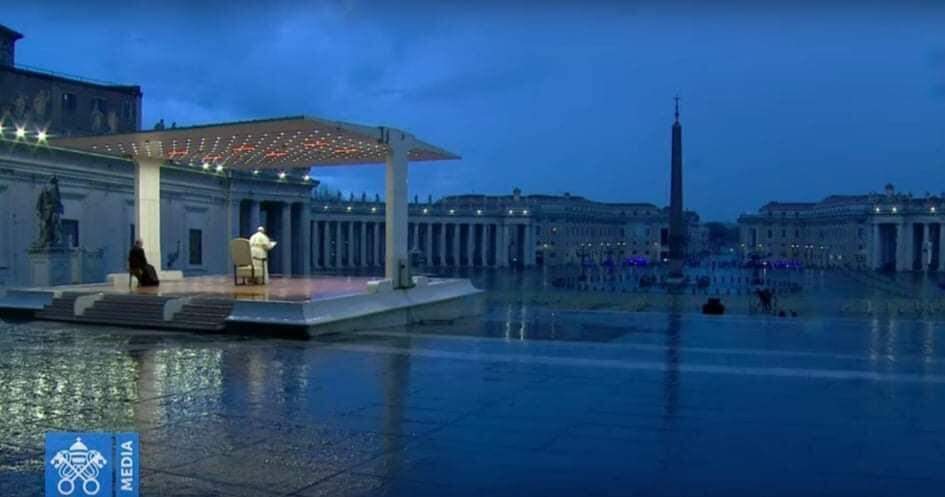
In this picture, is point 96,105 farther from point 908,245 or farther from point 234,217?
point 908,245

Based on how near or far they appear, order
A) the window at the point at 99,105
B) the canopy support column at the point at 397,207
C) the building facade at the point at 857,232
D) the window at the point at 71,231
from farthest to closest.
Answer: the building facade at the point at 857,232
the window at the point at 99,105
the window at the point at 71,231
the canopy support column at the point at 397,207

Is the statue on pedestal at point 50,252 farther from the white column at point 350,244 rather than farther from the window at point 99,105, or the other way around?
the white column at point 350,244

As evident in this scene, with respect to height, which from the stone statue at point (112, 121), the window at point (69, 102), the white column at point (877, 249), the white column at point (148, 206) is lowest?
the white column at point (877, 249)

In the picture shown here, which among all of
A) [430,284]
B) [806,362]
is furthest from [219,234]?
[806,362]

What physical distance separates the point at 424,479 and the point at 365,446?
44.0 inches

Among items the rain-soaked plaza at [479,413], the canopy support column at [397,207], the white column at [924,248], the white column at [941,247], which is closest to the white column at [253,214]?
the canopy support column at [397,207]

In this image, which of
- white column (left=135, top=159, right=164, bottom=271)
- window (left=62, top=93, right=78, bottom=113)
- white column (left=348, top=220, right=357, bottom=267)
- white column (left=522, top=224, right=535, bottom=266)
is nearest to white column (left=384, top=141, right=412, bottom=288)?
white column (left=135, top=159, right=164, bottom=271)

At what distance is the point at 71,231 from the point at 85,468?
3560 cm

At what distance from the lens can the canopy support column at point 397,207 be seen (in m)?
19.2

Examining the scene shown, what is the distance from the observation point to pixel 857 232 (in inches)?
5512

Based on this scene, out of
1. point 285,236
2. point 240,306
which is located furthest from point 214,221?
point 240,306

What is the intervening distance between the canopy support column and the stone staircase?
4.50m

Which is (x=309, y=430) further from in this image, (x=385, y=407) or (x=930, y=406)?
(x=930, y=406)

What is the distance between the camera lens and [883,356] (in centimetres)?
1398
